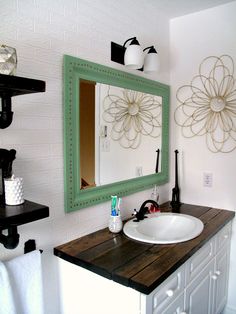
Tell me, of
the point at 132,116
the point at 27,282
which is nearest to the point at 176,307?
the point at 27,282

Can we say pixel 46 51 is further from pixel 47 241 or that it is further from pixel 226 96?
pixel 226 96

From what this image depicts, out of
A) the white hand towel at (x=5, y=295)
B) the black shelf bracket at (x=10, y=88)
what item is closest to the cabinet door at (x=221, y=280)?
the white hand towel at (x=5, y=295)

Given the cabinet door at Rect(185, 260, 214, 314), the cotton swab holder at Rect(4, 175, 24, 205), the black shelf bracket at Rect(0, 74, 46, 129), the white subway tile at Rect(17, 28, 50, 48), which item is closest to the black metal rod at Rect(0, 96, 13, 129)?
the black shelf bracket at Rect(0, 74, 46, 129)

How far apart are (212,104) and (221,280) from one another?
1.26 meters

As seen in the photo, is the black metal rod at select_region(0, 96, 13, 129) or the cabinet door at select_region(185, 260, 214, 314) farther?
the cabinet door at select_region(185, 260, 214, 314)

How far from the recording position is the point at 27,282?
105 cm

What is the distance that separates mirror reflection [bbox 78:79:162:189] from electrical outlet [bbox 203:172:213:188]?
1.25 feet

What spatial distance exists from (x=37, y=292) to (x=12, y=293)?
0.12m

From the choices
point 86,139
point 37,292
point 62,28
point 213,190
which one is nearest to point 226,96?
point 213,190

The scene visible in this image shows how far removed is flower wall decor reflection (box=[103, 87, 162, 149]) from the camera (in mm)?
1614

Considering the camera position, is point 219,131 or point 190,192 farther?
point 190,192

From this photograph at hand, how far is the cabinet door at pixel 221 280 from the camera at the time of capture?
5.65ft

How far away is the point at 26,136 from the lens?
114 cm

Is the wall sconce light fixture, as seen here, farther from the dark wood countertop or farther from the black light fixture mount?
the dark wood countertop
